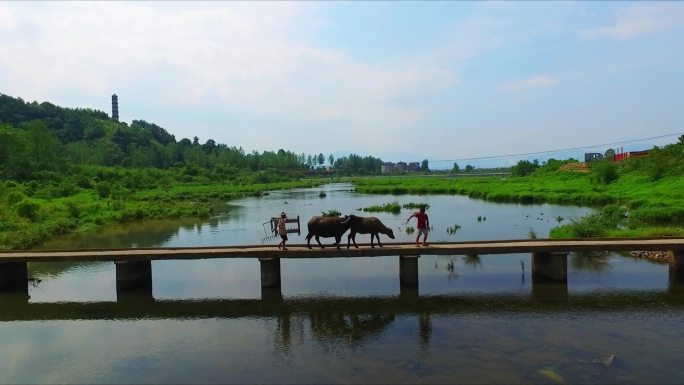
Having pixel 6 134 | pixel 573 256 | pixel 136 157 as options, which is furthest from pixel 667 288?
pixel 136 157

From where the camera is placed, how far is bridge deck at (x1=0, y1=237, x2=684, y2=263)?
60.3 ft

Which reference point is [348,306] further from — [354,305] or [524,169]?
[524,169]

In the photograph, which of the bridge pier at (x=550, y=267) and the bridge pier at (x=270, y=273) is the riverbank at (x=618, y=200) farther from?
the bridge pier at (x=270, y=273)

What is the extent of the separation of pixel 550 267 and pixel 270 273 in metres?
11.0

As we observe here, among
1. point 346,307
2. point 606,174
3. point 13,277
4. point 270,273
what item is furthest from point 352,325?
point 606,174

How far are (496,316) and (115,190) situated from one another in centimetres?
6223

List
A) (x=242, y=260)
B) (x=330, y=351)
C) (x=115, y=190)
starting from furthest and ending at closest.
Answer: (x=115, y=190) < (x=242, y=260) < (x=330, y=351)

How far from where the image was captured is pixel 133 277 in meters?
19.5

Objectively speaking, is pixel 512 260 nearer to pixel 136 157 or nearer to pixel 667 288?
pixel 667 288

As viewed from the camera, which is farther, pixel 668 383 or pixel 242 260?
pixel 242 260

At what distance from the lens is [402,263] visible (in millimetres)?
19016

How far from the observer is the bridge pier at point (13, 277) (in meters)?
19.9

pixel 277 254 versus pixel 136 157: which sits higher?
pixel 136 157

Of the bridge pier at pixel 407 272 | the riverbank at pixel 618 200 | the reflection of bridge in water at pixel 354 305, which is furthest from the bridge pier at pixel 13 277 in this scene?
the riverbank at pixel 618 200
